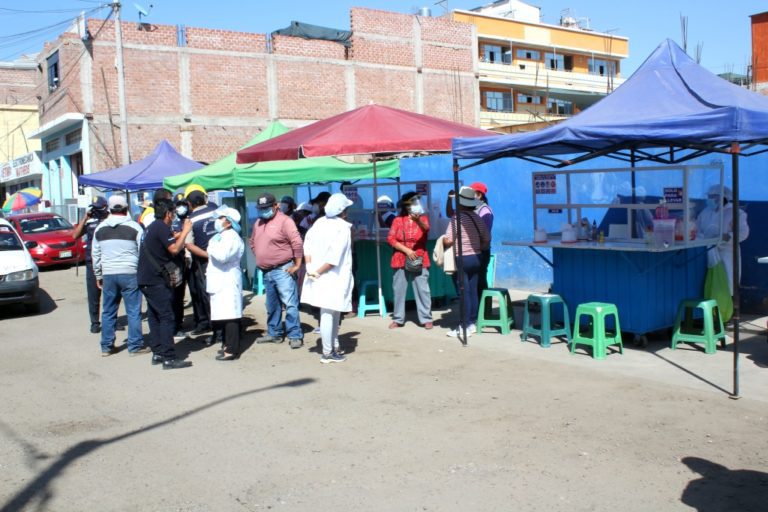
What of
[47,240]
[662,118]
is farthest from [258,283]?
[47,240]

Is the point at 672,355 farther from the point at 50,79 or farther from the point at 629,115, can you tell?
the point at 50,79

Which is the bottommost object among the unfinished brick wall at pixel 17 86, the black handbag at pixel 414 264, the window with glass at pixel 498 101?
the black handbag at pixel 414 264

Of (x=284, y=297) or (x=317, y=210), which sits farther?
(x=317, y=210)

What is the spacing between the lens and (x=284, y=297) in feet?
29.1

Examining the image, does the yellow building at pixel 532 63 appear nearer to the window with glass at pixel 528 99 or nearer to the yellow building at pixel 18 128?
the window with glass at pixel 528 99

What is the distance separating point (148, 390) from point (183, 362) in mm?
909

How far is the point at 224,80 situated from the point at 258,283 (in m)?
20.5

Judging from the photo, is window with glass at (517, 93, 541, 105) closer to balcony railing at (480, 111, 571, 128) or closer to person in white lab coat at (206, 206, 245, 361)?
balcony railing at (480, 111, 571, 128)

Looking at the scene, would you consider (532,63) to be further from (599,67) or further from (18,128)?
(18,128)

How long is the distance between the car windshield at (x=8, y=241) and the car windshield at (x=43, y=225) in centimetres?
886

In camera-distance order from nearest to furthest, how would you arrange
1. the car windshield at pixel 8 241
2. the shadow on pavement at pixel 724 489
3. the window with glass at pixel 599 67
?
the shadow on pavement at pixel 724 489, the car windshield at pixel 8 241, the window with glass at pixel 599 67

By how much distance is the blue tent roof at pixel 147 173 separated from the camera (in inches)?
647

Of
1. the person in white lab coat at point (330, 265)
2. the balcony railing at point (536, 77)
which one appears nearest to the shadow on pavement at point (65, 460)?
the person in white lab coat at point (330, 265)

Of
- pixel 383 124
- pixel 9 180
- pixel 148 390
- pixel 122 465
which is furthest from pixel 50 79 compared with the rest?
pixel 122 465
